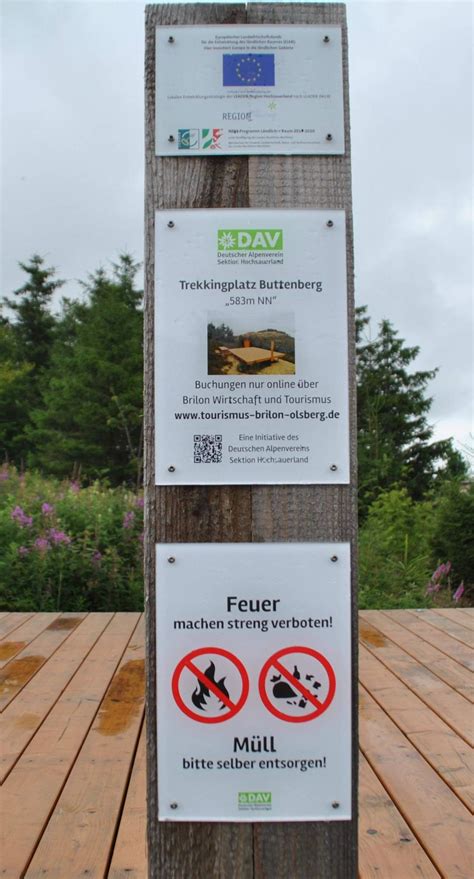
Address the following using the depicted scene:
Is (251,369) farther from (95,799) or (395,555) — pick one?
(395,555)

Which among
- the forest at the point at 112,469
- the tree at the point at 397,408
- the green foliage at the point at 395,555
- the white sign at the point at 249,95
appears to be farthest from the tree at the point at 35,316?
the white sign at the point at 249,95

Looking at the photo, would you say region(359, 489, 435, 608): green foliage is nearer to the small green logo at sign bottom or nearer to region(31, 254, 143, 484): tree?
the small green logo at sign bottom

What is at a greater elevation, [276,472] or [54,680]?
[276,472]

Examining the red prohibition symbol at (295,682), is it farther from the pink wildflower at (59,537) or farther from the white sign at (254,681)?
the pink wildflower at (59,537)

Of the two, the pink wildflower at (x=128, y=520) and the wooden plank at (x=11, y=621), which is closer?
the wooden plank at (x=11, y=621)

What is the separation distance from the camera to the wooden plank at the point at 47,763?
2195mm

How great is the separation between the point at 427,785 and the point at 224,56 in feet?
7.30

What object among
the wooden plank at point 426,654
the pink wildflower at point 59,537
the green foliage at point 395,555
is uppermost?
the pink wildflower at point 59,537

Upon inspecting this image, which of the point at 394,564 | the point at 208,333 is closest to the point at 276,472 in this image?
the point at 208,333

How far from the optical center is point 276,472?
1544mm

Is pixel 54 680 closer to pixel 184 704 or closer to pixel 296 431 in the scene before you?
pixel 184 704

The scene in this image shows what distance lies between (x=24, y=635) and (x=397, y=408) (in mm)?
15253

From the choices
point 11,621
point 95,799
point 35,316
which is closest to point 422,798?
point 95,799

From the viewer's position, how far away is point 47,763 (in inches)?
107
